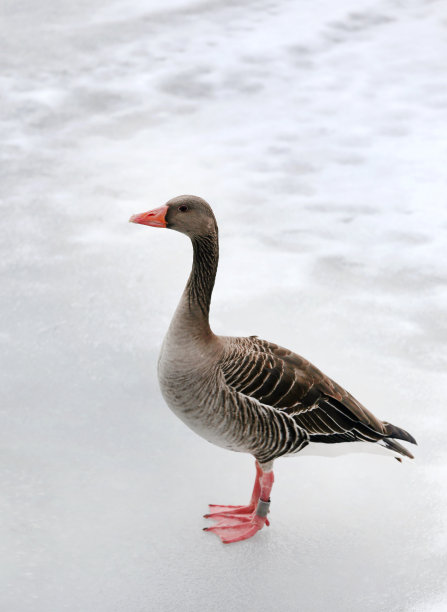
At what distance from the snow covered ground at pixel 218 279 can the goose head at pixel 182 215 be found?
1.18 meters

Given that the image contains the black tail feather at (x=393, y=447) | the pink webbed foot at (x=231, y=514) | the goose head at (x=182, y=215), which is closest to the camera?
the goose head at (x=182, y=215)

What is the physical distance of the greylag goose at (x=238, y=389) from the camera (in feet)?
10.3

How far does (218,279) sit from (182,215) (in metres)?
2.09

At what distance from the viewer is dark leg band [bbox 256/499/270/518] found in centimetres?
336

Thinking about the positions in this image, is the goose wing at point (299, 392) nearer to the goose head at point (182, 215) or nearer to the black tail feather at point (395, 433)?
the black tail feather at point (395, 433)

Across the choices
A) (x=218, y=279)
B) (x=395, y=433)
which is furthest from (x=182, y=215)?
(x=218, y=279)

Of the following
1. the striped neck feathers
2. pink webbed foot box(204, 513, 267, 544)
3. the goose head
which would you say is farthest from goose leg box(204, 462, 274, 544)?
the goose head

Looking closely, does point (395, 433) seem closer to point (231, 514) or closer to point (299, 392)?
point (299, 392)

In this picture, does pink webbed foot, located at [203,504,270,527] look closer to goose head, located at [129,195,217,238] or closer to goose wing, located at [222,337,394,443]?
goose wing, located at [222,337,394,443]

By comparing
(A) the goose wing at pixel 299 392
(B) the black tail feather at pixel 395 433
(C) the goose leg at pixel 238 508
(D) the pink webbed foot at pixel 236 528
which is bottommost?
(D) the pink webbed foot at pixel 236 528

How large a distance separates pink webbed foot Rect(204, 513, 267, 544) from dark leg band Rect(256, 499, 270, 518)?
2 cm

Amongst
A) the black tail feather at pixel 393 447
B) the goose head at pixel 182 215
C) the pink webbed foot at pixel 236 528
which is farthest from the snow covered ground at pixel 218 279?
the goose head at pixel 182 215

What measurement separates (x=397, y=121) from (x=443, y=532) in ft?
15.7

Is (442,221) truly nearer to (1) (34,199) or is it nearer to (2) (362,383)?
(2) (362,383)
